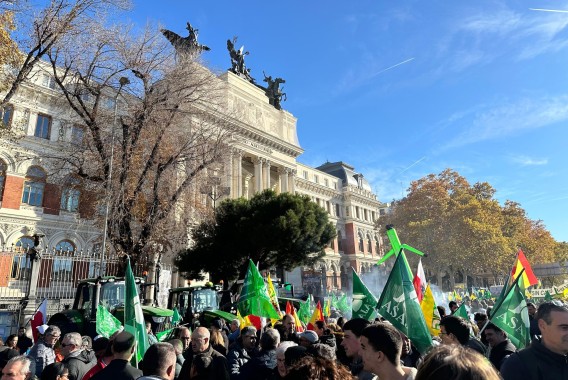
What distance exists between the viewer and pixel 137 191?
51.8 ft

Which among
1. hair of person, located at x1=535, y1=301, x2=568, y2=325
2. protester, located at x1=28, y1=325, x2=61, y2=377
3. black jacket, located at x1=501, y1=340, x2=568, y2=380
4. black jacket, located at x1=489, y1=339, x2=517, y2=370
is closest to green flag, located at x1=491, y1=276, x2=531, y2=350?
black jacket, located at x1=489, y1=339, x2=517, y2=370

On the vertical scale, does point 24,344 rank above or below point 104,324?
below

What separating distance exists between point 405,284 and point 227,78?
111ft

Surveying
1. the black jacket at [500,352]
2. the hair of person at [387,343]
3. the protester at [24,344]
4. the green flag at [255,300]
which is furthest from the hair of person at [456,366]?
the protester at [24,344]

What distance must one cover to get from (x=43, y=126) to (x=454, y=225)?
1306 inches

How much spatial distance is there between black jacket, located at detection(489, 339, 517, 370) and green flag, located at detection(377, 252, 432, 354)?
0.67 metres

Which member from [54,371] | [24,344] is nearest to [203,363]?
[54,371]

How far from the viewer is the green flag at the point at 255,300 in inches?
283

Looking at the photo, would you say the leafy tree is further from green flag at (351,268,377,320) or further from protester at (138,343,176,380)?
protester at (138,343,176,380)

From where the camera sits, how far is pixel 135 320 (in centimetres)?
530

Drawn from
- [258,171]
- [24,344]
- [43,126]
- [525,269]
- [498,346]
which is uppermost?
[43,126]

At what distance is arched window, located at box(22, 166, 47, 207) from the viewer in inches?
1009

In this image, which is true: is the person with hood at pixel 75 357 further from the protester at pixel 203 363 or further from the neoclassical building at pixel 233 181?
A: the neoclassical building at pixel 233 181

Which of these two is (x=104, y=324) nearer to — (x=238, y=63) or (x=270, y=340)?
(x=270, y=340)
